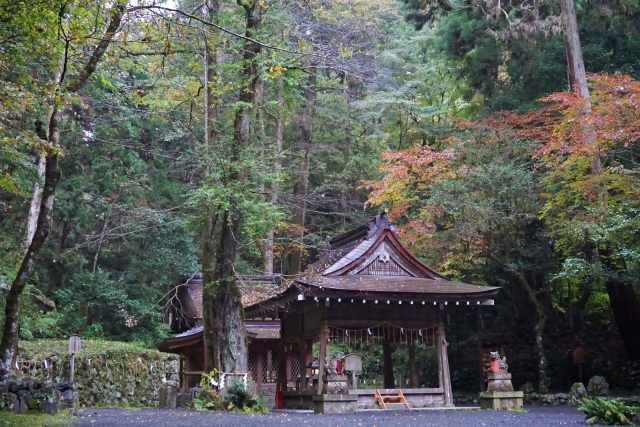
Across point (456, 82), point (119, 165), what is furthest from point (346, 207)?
point (119, 165)

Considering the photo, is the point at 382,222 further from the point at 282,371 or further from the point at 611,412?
the point at 611,412

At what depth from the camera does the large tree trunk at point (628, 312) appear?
58.0 ft

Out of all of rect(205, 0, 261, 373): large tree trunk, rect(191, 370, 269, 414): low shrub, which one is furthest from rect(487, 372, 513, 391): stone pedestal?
rect(205, 0, 261, 373): large tree trunk

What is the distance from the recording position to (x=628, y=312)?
1773 centimetres

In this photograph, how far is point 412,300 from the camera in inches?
566

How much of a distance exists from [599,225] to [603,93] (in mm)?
3793

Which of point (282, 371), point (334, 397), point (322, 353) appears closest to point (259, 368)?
point (282, 371)

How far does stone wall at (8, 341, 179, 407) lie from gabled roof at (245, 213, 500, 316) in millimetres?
4831

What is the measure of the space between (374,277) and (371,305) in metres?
0.77

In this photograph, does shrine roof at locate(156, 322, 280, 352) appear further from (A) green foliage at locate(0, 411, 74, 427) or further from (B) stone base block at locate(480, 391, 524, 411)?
(A) green foliage at locate(0, 411, 74, 427)

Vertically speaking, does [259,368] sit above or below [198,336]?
below

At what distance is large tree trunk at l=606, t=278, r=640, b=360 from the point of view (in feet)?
58.0

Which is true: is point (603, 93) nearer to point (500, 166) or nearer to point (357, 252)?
point (500, 166)

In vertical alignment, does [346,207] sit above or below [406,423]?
above
